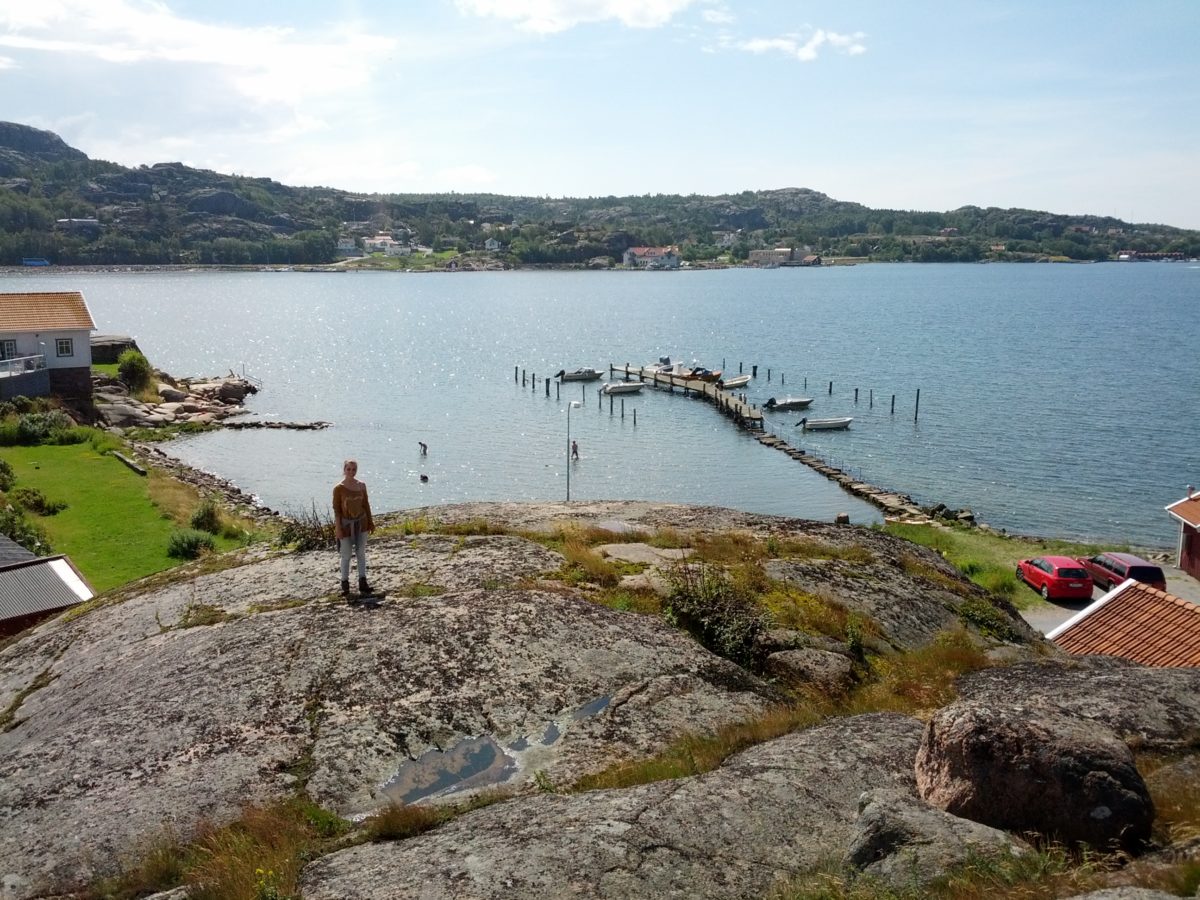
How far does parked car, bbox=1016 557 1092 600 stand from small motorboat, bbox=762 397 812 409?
48174 mm

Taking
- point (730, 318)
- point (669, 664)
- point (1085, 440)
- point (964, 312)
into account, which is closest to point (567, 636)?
point (669, 664)

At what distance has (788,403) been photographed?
83438 mm

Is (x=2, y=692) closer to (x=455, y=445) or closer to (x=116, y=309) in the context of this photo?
(x=455, y=445)

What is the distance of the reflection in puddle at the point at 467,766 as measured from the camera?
794cm

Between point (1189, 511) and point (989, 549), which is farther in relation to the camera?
point (989, 549)

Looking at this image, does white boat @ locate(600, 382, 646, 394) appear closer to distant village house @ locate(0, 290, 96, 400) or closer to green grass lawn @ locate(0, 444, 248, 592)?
distant village house @ locate(0, 290, 96, 400)

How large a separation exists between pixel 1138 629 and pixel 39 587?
25361 millimetres

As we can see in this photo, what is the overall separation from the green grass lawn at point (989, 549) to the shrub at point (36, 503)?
111 ft

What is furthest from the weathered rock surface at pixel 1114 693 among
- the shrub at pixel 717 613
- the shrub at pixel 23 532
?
the shrub at pixel 23 532

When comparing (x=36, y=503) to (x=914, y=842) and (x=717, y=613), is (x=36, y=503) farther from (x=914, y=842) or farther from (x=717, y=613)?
(x=914, y=842)

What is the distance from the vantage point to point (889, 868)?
6051mm

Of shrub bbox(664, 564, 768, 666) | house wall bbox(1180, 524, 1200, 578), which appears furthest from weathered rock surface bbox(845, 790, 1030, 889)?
house wall bbox(1180, 524, 1200, 578)

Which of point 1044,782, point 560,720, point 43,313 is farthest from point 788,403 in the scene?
point 1044,782

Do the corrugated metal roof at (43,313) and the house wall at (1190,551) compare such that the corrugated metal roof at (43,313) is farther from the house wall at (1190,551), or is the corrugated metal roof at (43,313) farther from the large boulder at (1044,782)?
the large boulder at (1044,782)
